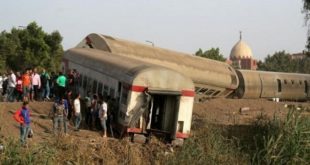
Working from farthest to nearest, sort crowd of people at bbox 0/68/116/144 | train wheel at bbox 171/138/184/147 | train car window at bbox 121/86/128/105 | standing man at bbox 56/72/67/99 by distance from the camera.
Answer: standing man at bbox 56/72/67/99
train car window at bbox 121/86/128/105
train wheel at bbox 171/138/184/147
crowd of people at bbox 0/68/116/144

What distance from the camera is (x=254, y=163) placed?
55.6ft

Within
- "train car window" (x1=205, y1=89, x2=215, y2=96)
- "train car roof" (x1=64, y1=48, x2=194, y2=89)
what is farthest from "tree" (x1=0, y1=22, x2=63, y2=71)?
"train car roof" (x1=64, y1=48, x2=194, y2=89)

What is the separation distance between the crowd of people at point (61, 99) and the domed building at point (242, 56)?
2410 inches

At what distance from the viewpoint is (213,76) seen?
3066cm

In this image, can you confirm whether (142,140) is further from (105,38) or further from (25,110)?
(105,38)

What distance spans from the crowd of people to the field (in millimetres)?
478

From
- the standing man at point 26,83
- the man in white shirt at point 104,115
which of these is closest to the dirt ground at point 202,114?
the man in white shirt at point 104,115

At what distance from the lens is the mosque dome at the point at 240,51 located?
287 feet

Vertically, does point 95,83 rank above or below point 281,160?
above

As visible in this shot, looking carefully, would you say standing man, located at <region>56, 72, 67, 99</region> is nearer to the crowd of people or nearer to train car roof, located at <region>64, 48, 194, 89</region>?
the crowd of people

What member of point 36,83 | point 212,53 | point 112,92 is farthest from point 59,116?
point 212,53

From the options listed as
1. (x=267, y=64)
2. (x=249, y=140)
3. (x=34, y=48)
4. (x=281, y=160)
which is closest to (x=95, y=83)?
(x=249, y=140)

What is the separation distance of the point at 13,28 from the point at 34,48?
19.0 ft

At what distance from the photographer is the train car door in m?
16.9
